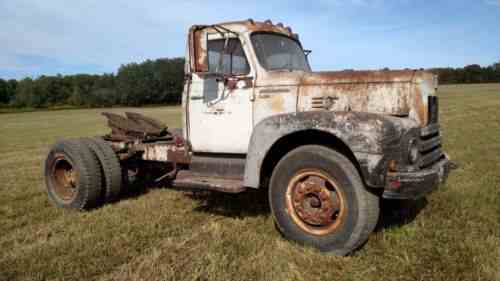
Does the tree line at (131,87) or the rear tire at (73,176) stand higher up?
the tree line at (131,87)

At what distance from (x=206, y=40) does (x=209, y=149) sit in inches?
51.2

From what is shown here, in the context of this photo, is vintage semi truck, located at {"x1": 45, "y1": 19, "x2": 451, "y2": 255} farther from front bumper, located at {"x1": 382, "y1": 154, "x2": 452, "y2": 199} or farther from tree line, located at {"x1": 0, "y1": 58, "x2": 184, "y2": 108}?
tree line, located at {"x1": 0, "y1": 58, "x2": 184, "y2": 108}

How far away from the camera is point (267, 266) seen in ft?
10.6

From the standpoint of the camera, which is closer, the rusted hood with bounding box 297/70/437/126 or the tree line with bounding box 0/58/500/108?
the rusted hood with bounding box 297/70/437/126

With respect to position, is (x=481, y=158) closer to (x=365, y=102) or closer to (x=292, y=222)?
(x=365, y=102)

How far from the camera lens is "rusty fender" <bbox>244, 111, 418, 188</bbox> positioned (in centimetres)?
309

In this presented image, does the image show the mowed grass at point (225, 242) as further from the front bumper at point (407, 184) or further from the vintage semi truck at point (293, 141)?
the front bumper at point (407, 184)

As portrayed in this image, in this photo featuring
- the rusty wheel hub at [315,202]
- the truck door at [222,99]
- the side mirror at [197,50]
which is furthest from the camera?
the truck door at [222,99]

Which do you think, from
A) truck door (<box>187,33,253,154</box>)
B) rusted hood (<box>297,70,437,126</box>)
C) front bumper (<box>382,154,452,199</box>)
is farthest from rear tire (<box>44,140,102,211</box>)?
front bumper (<box>382,154,452,199</box>)

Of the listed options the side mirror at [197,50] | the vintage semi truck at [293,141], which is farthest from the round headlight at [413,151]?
the side mirror at [197,50]

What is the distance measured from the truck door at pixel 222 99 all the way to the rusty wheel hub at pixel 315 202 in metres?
0.96

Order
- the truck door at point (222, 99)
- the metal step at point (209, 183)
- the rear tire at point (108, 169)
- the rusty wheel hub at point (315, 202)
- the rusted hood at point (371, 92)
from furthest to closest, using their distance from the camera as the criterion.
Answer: the rear tire at point (108, 169) < the truck door at point (222, 99) < the metal step at point (209, 183) < the rusted hood at point (371, 92) < the rusty wheel hub at point (315, 202)

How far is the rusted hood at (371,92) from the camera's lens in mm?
3562

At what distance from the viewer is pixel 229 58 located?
4.34 m
